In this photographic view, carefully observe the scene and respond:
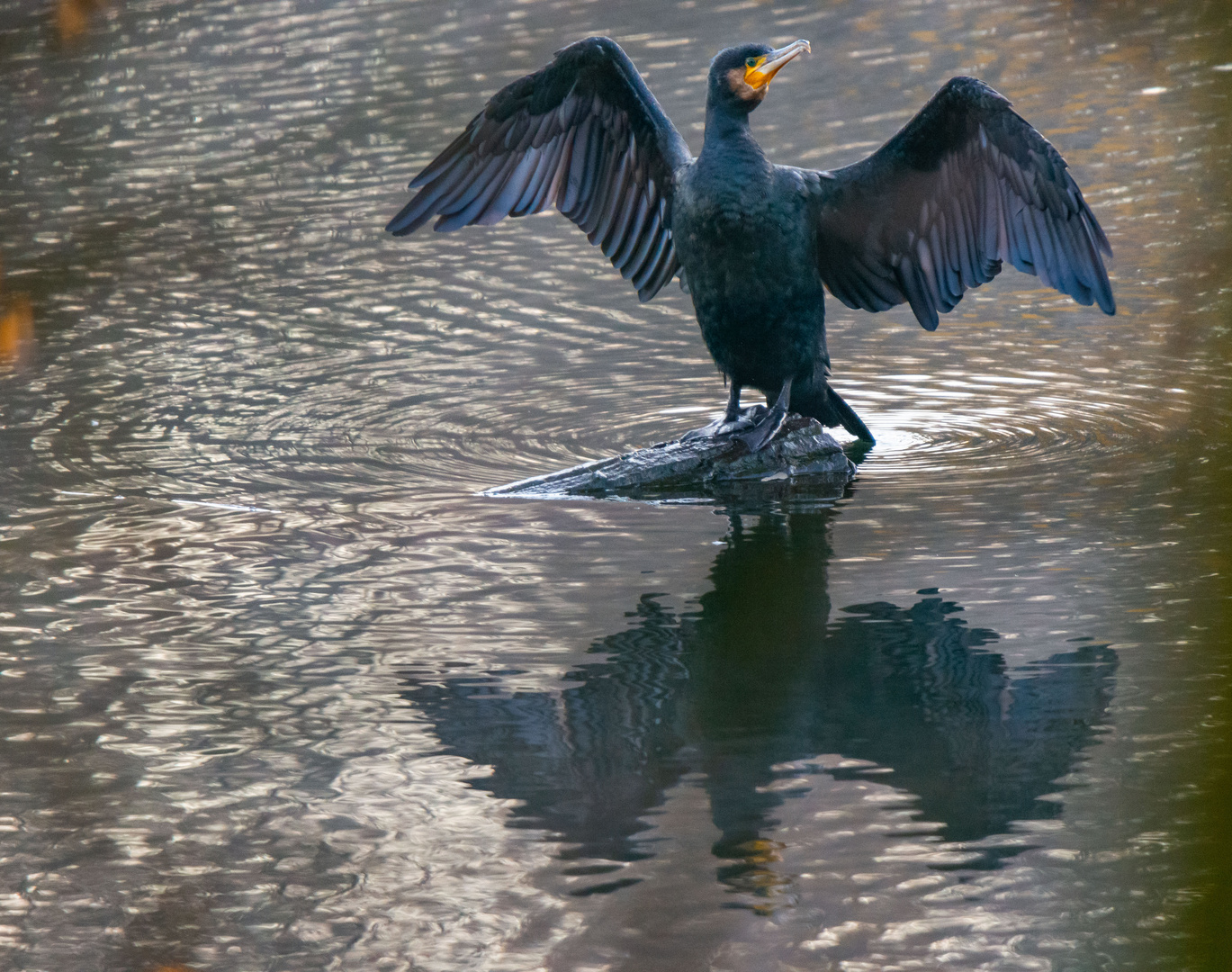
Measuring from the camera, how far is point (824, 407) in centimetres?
561

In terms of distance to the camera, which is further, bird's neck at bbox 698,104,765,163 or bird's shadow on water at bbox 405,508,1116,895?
bird's neck at bbox 698,104,765,163

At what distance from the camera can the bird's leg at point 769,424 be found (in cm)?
539

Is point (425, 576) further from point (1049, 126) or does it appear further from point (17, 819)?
point (1049, 126)

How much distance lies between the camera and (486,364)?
6.82 m

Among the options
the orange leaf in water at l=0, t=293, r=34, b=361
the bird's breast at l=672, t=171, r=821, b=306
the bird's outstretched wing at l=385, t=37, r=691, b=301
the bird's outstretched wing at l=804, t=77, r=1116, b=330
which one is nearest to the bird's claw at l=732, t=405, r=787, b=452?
the bird's breast at l=672, t=171, r=821, b=306

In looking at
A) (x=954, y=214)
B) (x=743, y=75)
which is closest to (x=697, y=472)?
(x=954, y=214)

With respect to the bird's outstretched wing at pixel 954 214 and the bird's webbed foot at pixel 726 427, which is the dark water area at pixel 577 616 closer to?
the bird's webbed foot at pixel 726 427

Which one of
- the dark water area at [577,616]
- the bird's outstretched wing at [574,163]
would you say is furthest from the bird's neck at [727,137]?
the dark water area at [577,616]

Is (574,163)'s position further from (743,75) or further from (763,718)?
(763,718)

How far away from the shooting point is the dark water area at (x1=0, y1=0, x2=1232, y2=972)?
9.76 ft

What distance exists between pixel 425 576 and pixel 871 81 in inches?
288

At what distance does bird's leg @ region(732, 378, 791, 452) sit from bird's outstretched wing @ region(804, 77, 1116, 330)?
515 millimetres

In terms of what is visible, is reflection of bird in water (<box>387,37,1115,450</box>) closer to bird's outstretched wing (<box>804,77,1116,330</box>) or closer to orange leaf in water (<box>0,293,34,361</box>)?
bird's outstretched wing (<box>804,77,1116,330</box>)

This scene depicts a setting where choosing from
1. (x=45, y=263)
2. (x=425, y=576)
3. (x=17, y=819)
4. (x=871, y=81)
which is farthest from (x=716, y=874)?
(x=871, y=81)
